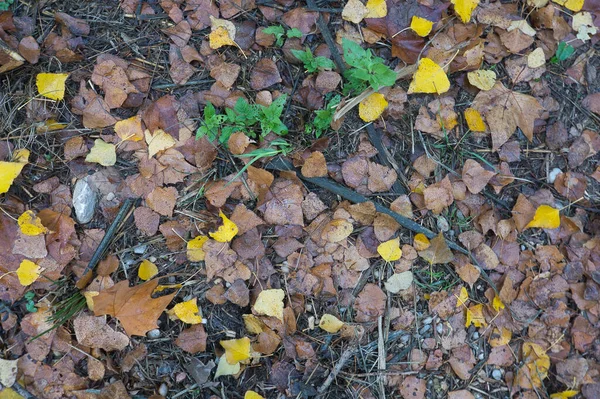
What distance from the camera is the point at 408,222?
205 cm

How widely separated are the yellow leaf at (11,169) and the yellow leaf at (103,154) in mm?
270

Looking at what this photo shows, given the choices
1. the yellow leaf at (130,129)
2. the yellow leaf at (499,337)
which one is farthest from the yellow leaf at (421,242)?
the yellow leaf at (130,129)

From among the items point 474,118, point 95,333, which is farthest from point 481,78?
point 95,333

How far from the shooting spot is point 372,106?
2061 millimetres

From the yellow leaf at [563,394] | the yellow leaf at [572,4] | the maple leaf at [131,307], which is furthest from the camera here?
the yellow leaf at [572,4]

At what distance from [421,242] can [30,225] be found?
63.7 inches

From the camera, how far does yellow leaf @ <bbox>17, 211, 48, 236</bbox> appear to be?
6.35 feet

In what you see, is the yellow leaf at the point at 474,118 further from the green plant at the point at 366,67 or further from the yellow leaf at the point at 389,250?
the yellow leaf at the point at 389,250

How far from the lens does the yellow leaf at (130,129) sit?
2.02 meters

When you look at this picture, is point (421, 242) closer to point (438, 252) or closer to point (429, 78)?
point (438, 252)

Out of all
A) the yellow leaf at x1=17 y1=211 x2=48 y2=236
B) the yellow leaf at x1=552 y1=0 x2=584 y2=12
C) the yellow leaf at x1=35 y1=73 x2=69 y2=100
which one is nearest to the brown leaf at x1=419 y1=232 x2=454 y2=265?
the yellow leaf at x1=552 y1=0 x2=584 y2=12

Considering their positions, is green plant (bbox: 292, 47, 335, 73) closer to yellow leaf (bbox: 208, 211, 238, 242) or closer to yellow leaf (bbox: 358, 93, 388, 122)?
yellow leaf (bbox: 358, 93, 388, 122)

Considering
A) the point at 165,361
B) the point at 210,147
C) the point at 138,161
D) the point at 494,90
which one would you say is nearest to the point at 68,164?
the point at 138,161

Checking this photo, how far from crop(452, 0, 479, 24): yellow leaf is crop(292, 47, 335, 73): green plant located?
61cm
